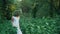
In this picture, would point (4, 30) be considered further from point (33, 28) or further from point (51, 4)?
point (51, 4)

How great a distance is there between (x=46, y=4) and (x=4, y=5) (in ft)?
16.4

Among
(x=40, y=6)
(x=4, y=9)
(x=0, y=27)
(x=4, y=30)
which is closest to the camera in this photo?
(x=4, y=30)

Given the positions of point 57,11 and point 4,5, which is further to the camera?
point 57,11

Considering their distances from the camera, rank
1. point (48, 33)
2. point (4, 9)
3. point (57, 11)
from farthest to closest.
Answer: point (57, 11)
point (4, 9)
point (48, 33)

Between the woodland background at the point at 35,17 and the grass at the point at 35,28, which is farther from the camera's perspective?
the woodland background at the point at 35,17

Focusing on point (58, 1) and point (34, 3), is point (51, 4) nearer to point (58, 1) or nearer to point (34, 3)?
point (58, 1)

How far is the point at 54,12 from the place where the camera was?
21.4 metres

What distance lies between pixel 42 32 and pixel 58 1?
34.1 feet

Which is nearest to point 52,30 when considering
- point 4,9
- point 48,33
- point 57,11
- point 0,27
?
point 48,33

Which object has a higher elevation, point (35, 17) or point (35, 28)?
point (35, 28)

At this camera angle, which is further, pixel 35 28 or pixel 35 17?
pixel 35 17

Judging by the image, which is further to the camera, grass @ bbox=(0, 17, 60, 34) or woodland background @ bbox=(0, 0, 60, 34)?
woodland background @ bbox=(0, 0, 60, 34)

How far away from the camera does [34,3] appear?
2442cm

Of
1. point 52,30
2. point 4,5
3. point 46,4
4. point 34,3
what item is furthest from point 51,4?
point 52,30
